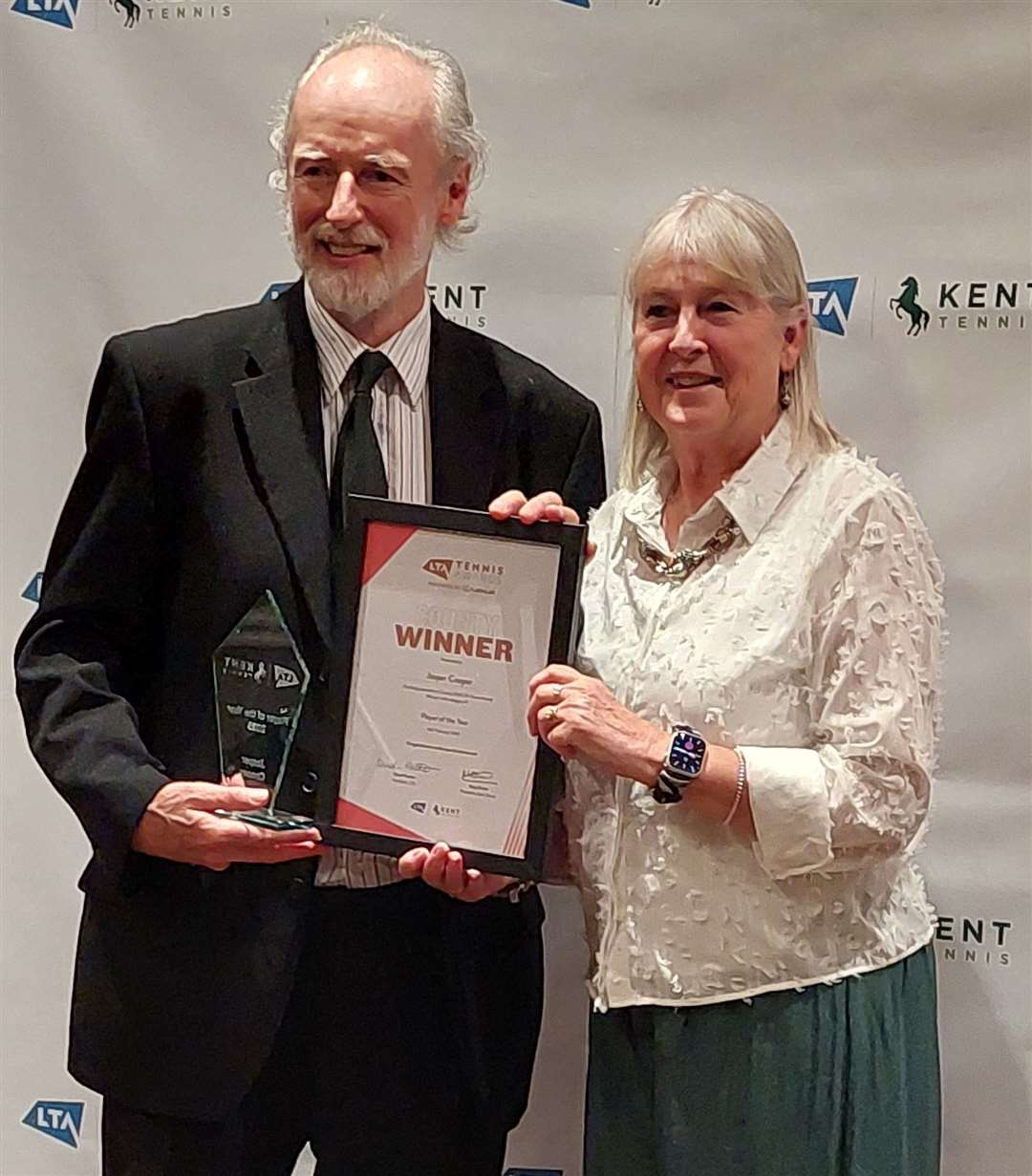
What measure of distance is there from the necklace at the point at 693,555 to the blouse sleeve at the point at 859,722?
116 mm

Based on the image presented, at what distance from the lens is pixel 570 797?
1521mm

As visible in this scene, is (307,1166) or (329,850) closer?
(329,850)

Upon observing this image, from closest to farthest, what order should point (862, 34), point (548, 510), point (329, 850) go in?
point (548, 510) → point (329, 850) → point (862, 34)

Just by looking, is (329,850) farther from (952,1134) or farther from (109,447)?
(952,1134)

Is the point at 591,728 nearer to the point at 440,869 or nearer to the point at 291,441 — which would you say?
the point at 440,869

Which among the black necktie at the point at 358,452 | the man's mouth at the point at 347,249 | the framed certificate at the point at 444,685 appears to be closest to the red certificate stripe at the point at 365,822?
the framed certificate at the point at 444,685

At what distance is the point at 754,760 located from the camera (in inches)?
52.3

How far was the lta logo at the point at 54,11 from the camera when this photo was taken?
1.91m

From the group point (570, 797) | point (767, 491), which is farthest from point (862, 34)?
point (570, 797)

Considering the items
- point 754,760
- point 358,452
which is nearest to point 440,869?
point 754,760

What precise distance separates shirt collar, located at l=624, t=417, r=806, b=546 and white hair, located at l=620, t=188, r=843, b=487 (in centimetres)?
2

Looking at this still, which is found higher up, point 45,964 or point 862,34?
point 862,34

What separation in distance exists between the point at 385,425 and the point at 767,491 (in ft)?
1.29

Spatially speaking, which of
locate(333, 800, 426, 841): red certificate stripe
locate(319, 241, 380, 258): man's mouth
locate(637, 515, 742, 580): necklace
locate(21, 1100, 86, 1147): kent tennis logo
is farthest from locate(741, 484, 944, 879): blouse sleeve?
locate(21, 1100, 86, 1147): kent tennis logo
